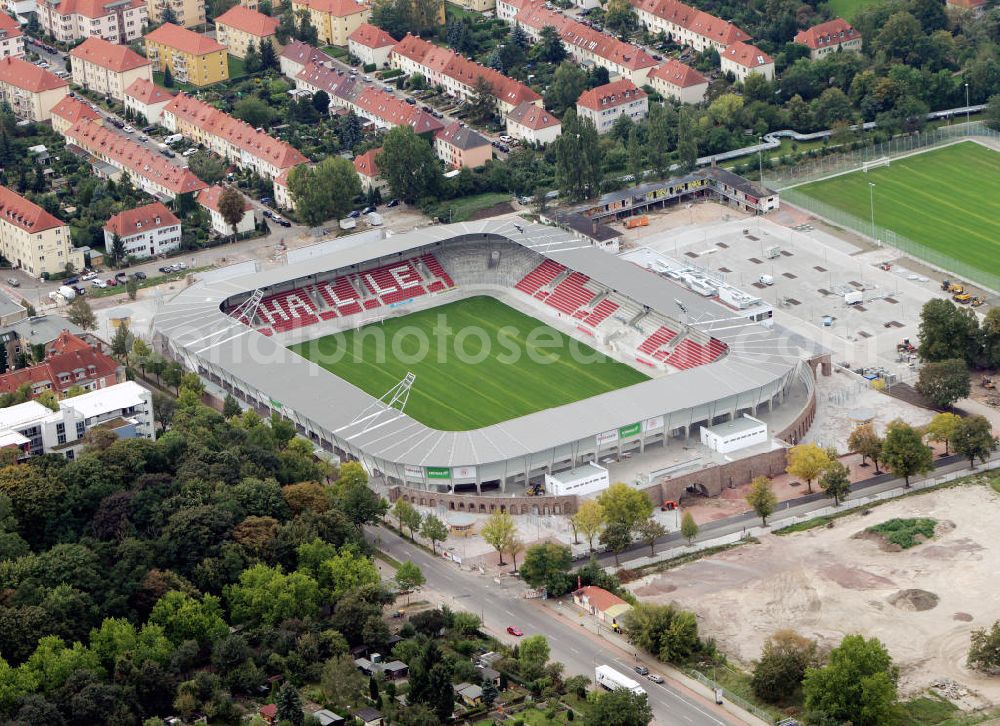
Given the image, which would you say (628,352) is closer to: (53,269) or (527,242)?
(527,242)

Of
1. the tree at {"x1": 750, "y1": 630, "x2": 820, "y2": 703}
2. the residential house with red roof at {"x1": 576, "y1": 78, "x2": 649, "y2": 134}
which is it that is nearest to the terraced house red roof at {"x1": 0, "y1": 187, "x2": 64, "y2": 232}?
the residential house with red roof at {"x1": 576, "y1": 78, "x2": 649, "y2": 134}

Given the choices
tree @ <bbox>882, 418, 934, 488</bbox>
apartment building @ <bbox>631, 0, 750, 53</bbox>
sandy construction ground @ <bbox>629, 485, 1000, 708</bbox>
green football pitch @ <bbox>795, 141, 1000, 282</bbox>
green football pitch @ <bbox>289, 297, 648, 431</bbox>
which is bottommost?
green football pitch @ <bbox>289, 297, 648, 431</bbox>

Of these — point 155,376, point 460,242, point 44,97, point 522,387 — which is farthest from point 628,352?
point 44,97

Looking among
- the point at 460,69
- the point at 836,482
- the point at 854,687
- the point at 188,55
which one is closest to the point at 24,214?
the point at 188,55

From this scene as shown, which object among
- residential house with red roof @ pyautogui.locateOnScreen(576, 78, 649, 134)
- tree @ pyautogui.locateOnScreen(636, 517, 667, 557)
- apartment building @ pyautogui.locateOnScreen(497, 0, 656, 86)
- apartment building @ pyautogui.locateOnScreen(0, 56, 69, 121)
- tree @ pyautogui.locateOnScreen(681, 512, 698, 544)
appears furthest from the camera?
apartment building @ pyautogui.locateOnScreen(497, 0, 656, 86)

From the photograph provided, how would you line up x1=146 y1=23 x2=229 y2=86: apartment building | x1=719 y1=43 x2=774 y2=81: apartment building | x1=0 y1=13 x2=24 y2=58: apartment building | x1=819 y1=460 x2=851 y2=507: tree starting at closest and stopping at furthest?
1. x1=819 y1=460 x2=851 y2=507: tree
2. x1=719 y1=43 x2=774 y2=81: apartment building
3. x1=146 y1=23 x2=229 y2=86: apartment building
4. x1=0 y1=13 x2=24 y2=58: apartment building

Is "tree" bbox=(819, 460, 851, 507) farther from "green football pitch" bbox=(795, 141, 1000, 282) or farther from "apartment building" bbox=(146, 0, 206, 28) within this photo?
"apartment building" bbox=(146, 0, 206, 28)
